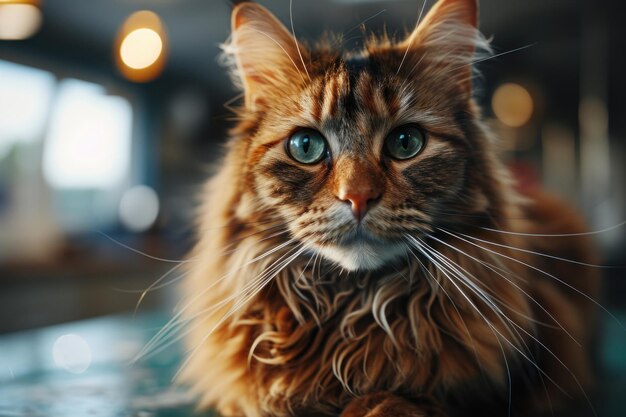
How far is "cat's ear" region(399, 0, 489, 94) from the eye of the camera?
2.18ft

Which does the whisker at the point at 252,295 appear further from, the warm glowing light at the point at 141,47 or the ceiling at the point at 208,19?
the warm glowing light at the point at 141,47

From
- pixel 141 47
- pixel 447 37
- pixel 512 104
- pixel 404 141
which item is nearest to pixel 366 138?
pixel 404 141

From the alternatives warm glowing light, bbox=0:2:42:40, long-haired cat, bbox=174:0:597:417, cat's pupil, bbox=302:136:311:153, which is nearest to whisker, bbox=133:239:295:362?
long-haired cat, bbox=174:0:597:417

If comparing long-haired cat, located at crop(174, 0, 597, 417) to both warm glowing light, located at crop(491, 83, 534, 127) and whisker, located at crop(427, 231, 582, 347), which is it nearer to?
whisker, located at crop(427, 231, 582, 347)

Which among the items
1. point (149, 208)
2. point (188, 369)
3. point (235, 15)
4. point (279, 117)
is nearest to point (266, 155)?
point (279, 117)

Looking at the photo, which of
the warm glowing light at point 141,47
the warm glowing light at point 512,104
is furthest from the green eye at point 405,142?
the warm glowing light at point 141,47

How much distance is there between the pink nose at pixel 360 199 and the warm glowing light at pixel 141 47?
651 millimetres

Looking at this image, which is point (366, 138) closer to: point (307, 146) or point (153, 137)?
point (307, 146)

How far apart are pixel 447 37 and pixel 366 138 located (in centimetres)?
17

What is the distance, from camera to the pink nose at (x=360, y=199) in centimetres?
59

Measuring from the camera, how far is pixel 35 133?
58.1 inches

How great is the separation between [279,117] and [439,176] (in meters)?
0.20

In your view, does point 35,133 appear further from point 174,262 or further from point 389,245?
point 389,245

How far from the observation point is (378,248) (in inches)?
24.3
